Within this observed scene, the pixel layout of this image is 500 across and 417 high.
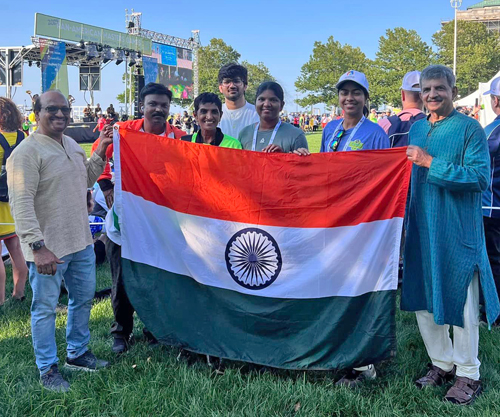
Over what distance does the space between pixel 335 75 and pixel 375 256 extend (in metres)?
50.3

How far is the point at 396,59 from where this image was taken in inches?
1743

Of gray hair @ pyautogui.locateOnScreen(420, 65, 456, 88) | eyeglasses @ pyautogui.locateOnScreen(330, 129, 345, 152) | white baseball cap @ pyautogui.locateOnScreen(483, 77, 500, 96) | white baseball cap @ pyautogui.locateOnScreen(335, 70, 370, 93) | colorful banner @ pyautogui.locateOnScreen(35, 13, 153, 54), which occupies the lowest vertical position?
eyeglasses @ pyautogui.locateOnScreen(330, 129, 345, 152)

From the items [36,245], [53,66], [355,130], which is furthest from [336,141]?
[53,66]

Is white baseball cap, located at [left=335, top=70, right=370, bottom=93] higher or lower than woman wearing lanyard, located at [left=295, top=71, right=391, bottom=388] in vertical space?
higher

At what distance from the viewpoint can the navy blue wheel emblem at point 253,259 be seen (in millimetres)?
3496

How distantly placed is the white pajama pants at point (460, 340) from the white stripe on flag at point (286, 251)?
1.57 ft

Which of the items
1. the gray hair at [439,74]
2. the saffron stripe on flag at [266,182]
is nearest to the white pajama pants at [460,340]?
the saffron stripe on flag at [266,182]

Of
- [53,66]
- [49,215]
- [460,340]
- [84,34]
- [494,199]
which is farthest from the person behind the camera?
[84,34]

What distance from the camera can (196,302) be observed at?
366 centimetres

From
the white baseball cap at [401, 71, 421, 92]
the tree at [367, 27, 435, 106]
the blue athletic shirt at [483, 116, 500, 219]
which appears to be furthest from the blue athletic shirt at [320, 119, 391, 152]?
the tree at [367, 27, 435, 106]

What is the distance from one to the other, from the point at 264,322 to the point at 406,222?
1245 mm

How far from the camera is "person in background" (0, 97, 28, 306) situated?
499 centimetres

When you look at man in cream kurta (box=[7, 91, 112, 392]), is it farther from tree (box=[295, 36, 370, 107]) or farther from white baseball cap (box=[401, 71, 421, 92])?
tree (box=[295, 36, 370, 107])

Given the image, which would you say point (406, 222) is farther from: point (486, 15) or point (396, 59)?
point (486, 15)
